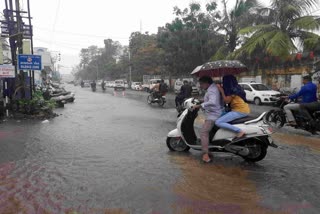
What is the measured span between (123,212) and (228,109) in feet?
10.5

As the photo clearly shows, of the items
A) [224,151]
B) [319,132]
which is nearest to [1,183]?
[224,151]

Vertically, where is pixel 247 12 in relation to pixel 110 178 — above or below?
above

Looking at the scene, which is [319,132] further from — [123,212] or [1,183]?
[1,183]

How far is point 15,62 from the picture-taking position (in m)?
14.6

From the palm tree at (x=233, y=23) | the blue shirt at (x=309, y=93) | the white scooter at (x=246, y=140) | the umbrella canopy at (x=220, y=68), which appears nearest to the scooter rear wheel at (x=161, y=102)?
the palm tree at (x=233, y=23)

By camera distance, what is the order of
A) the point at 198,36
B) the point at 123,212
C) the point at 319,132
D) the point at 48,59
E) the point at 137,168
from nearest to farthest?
the point at 123,212, the point at 137,168, the point at 319,132, the point at 198,36, the point at 48,59

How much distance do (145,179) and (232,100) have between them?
7.11ft

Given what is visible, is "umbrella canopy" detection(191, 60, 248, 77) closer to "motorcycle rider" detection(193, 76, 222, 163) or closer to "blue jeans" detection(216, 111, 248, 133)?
"motorcycle rider" detection(193, 76, 222, 163)

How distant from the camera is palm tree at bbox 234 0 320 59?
1933 centimetres

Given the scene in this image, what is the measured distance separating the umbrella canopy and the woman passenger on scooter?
0.26m

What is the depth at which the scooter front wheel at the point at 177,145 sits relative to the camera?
23.4ft

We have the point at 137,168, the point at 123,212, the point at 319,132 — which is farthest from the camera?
the point at 319,132

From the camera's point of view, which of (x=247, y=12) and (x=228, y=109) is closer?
(x=228, y=109)

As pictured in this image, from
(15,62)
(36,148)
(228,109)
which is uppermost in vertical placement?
(15,62)
